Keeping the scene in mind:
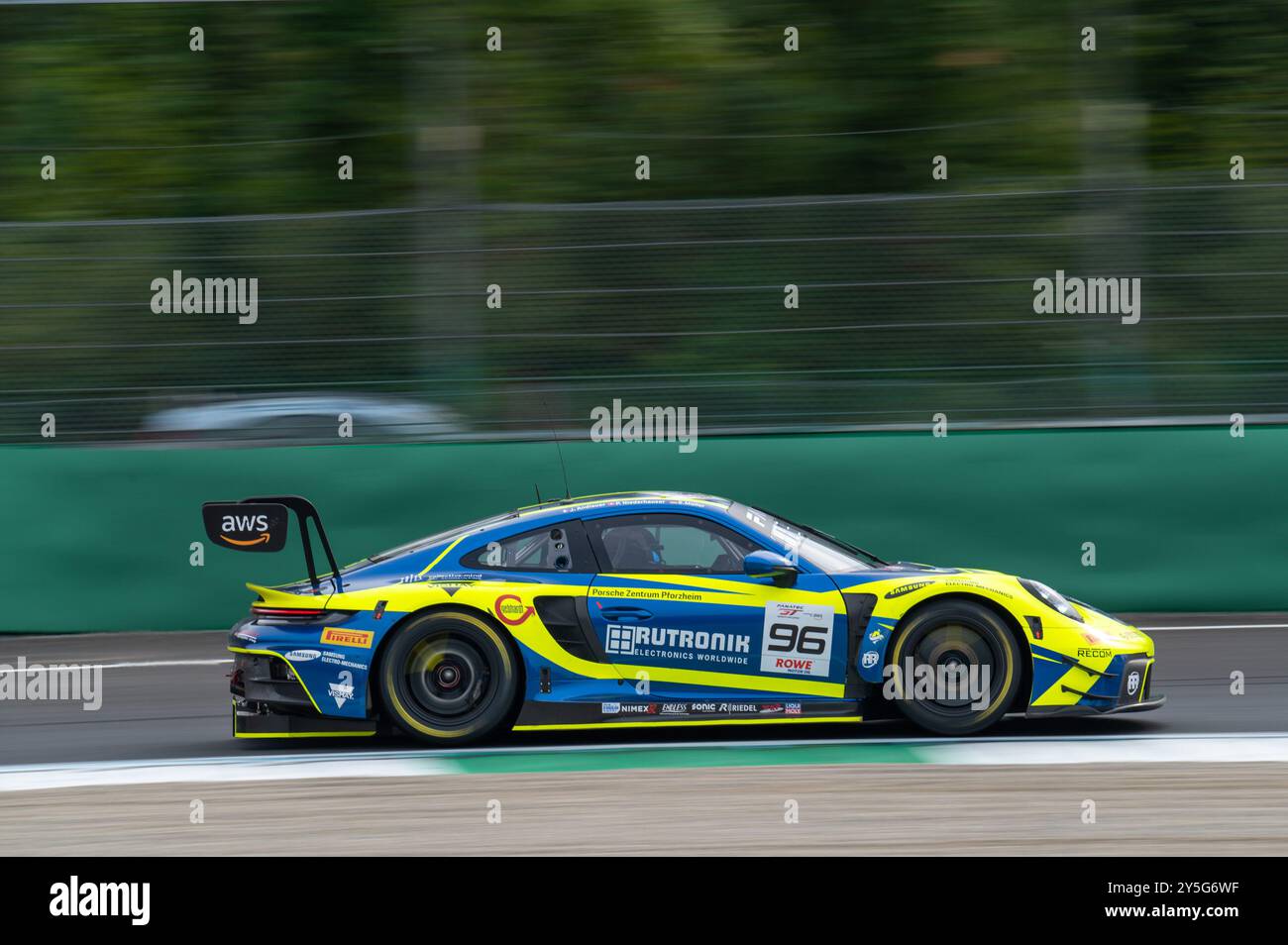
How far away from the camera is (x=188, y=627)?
11.2 m

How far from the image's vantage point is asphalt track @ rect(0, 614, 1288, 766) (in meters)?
7.63

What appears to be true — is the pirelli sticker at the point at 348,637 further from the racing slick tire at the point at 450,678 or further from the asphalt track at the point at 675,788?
the asphalt track at the point at 675,788

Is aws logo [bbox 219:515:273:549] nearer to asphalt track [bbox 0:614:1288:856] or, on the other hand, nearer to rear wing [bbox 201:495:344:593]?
rear wing [bbox 201:495:344:593]

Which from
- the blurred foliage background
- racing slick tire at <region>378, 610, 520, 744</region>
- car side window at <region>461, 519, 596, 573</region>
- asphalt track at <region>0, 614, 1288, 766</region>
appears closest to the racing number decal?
asphalt track at <region>0, 614, 1288, 766</region>

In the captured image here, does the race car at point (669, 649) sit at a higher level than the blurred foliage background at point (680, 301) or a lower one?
lower

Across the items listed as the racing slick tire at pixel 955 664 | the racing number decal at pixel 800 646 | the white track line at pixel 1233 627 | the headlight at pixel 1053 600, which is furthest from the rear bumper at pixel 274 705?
the white track line at pixel 1233 627

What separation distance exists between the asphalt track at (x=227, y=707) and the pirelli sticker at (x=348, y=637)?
22.5 inches

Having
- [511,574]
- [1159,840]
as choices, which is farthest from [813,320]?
[1159,840]

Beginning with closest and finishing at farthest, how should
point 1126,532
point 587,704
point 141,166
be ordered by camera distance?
point 587,704 < point 1126,532 < point 141,166

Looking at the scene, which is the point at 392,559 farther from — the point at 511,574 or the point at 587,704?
the point at 587,704

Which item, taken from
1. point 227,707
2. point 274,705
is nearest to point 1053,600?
point 274,705

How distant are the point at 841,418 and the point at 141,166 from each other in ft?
30.8

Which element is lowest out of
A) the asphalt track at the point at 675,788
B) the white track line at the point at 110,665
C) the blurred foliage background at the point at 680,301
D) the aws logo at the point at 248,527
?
the asphalt track at the point at 675,788

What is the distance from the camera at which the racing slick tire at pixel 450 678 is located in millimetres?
7289
